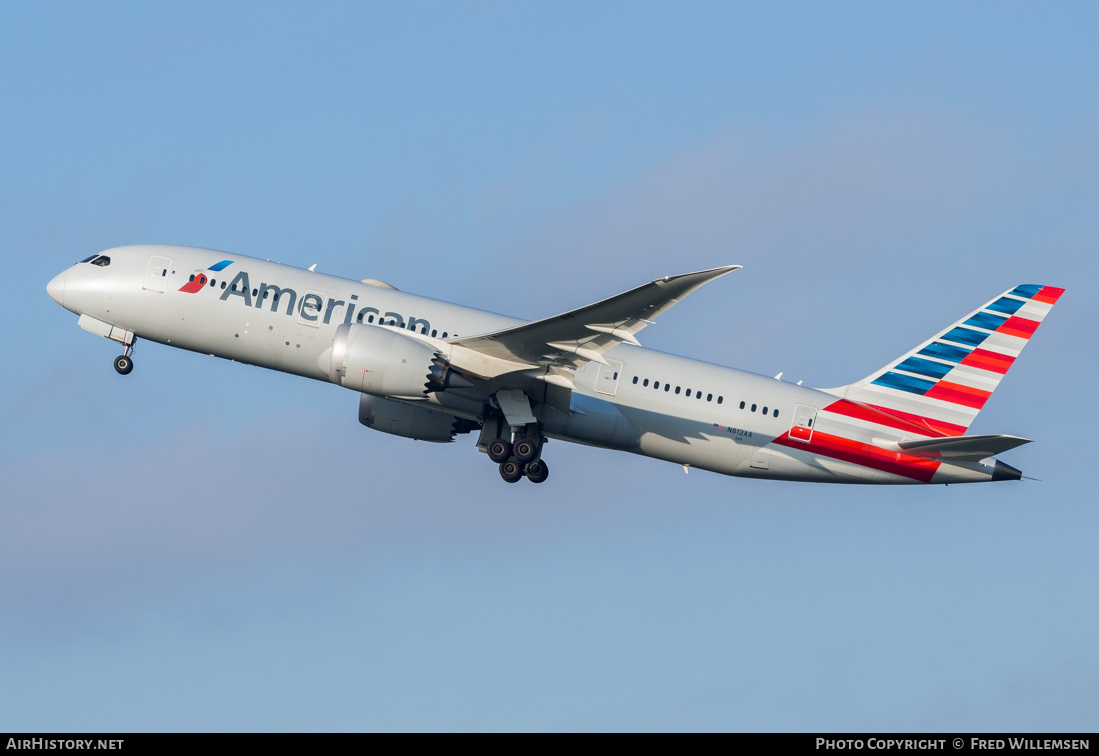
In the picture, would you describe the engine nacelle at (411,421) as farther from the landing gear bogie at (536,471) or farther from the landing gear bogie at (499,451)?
the landing gear bogie at (536,471)

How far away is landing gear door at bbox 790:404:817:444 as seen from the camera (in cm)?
3747

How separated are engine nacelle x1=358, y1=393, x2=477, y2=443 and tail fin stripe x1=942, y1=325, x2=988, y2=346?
15.3 m

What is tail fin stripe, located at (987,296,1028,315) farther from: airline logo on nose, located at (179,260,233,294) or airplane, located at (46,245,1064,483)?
airline logo on nose, located at (179,260,233,294)

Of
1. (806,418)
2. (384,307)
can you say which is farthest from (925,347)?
(384,307)

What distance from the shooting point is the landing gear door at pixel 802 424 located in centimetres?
3747

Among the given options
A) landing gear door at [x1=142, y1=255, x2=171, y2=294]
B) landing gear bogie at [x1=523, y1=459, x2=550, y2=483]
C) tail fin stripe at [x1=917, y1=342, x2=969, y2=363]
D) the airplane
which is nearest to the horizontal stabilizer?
the airplane

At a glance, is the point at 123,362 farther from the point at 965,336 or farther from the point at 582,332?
the point at 965,336

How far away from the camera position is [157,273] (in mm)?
38156

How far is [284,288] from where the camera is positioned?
3725 centimetres

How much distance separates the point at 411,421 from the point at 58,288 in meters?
11.9

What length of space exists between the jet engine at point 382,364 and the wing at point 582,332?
121 cm
